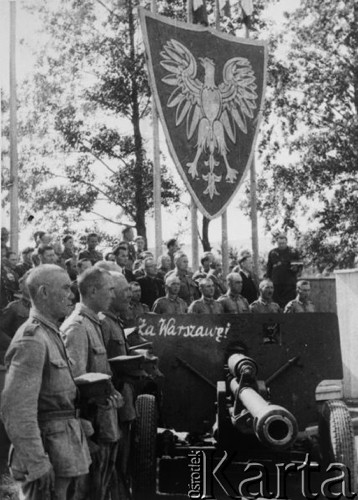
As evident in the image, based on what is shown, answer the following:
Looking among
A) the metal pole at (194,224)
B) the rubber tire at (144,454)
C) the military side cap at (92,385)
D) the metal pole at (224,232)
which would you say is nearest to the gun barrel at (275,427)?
the military side cap at (92,385)

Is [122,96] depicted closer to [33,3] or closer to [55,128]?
[55,128]

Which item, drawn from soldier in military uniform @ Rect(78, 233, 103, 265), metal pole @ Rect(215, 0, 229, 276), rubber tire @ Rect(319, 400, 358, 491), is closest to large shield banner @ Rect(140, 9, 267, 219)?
metal pole @ Rect(215, 0, 229, 276)

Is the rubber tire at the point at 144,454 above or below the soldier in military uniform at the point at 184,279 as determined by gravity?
below

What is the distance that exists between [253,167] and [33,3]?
Result: 924 cm

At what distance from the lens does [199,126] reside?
1288cm

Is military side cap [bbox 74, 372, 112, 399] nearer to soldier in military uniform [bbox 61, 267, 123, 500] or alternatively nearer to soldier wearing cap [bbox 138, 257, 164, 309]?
soldier in military uniform [bbox 61, 267, 123, 500]

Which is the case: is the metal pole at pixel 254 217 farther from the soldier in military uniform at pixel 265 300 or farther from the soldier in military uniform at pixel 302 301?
the soldier in military uniform at pixel 265 300

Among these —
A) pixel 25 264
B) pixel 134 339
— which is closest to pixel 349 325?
pixel 25 264

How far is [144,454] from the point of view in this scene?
5984mm

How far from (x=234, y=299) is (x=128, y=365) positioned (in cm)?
564

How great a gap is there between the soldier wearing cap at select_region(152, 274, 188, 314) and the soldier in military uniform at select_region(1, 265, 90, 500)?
5777 millimetres

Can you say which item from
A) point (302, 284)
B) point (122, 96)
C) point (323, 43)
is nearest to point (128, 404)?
point (302, 284)

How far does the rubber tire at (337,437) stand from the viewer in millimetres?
5988

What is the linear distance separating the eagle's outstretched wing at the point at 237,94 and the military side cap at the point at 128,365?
8.90m
